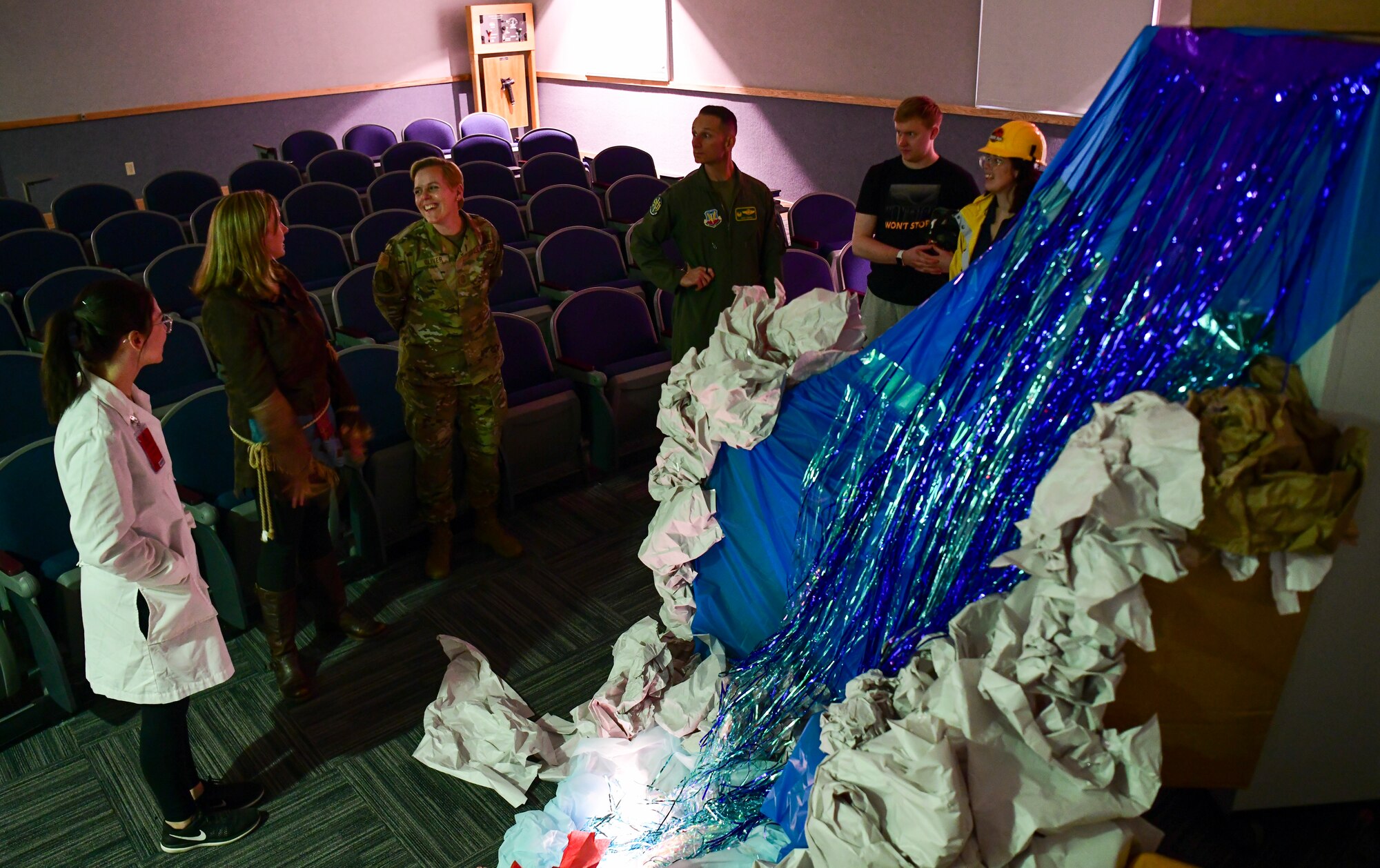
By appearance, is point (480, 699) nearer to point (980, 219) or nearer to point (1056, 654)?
point (1056, 654)

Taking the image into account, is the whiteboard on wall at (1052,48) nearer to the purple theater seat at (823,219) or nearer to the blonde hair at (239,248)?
the purple theater seat at (823,219)

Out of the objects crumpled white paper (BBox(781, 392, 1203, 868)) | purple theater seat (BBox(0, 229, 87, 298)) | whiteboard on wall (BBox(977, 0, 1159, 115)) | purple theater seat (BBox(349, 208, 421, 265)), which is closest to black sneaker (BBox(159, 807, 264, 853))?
crumpled white paper (BBox(781, 392, 1203, 868))

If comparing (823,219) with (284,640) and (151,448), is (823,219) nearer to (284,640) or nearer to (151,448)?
(284,640)

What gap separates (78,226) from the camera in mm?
6633

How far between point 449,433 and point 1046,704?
2.44 m

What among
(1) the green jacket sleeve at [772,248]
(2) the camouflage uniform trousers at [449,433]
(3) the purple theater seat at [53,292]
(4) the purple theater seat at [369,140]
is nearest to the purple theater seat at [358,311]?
(2) the camouflage uniform trousers at [449,433]

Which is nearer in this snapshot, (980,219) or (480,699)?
(480,699)

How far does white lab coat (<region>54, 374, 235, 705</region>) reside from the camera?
2.08m

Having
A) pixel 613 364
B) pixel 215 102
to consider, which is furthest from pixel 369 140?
pixel 613 364

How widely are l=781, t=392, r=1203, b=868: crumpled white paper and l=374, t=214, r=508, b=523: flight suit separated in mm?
2127

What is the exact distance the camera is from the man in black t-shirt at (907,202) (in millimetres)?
3529

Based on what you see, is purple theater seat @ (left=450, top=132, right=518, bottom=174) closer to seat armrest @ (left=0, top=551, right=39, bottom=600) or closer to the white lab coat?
seat armrest @ (left=0, top=551, right=39, bottom=600)

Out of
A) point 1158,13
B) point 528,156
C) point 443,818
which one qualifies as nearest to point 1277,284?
point 443,818

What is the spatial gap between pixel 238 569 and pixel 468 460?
32.8 inches
